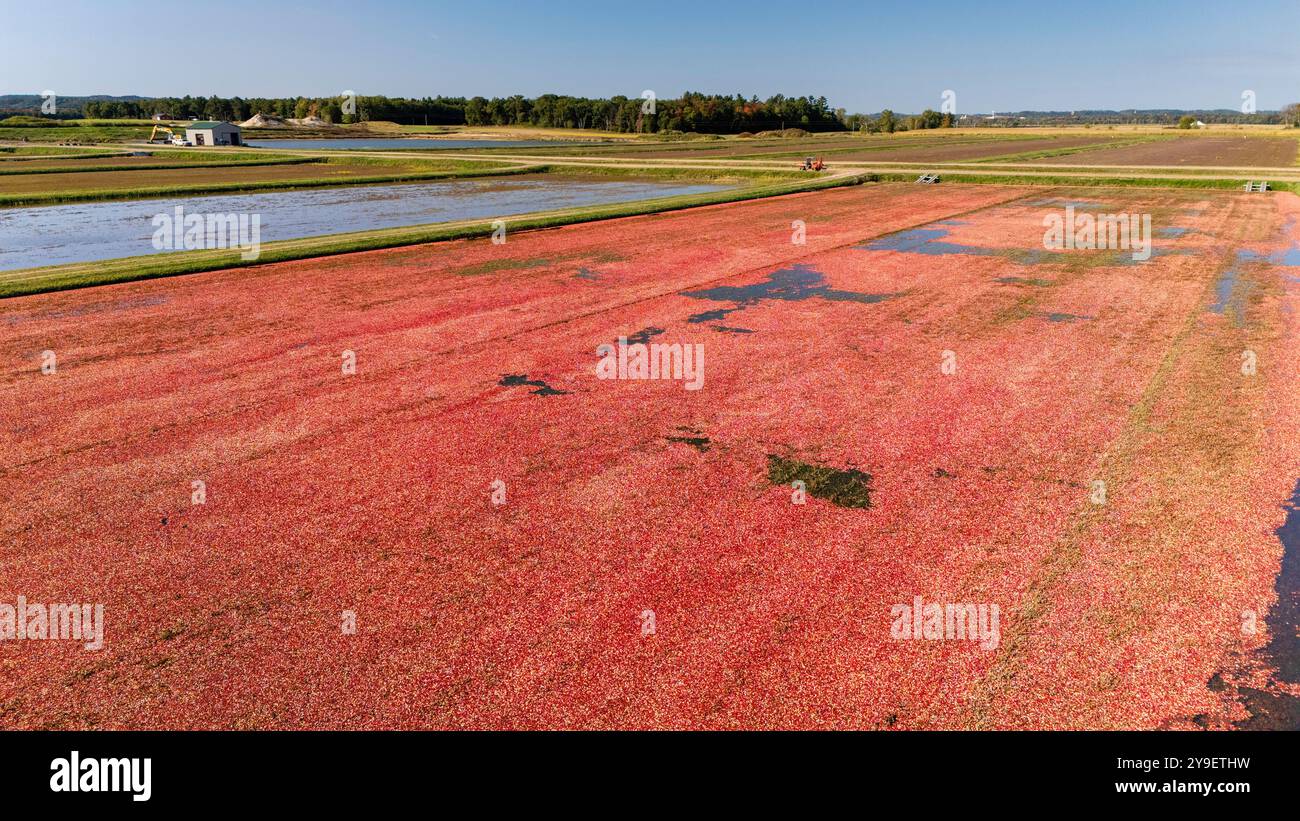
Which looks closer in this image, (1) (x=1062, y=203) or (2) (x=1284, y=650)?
(2) (x=1284, y=650)

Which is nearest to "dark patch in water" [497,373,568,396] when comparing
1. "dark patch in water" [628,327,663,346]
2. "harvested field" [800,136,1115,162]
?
"dark patch in water" [628,327,663,346]

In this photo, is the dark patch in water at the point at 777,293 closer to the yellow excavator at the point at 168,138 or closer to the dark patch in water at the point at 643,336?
the dark patch in water at the point at 643,336

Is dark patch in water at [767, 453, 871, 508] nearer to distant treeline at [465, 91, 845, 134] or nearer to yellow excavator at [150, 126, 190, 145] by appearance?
yellow excavator at [150, 126, 190, 145]
